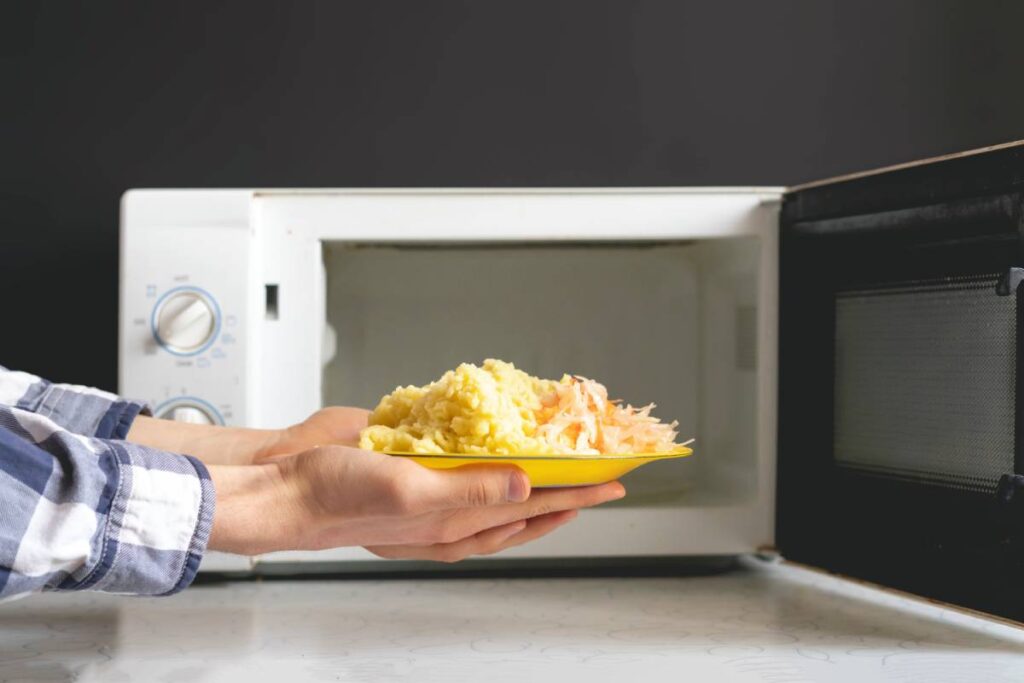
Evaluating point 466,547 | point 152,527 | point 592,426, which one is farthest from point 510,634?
→ point 152,527

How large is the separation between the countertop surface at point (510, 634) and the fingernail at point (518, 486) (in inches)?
5.8

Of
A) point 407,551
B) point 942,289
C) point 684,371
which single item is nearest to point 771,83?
point 684,371

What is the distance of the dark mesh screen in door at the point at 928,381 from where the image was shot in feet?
2.75

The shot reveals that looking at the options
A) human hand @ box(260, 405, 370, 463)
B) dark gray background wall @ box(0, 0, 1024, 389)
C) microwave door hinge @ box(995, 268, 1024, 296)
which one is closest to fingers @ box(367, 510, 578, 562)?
human hand @ box(260, 405, 370, 463)

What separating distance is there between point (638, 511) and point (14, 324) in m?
0.81

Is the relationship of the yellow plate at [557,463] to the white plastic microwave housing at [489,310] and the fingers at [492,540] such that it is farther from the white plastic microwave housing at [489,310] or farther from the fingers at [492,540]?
the white plastic microwave housing at [489,310]

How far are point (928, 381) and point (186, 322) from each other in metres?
0.67

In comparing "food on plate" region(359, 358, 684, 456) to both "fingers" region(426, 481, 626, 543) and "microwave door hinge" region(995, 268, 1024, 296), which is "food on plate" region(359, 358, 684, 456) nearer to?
"fingers" region(426, 481, 626, 543)

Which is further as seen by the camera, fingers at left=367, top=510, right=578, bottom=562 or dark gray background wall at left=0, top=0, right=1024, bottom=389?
dark gray background wall at left=0, top=0, right=1024, bottom=389

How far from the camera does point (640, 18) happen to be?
143 centimetres

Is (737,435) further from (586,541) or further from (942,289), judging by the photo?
(942,289)

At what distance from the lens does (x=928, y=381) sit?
914 millimetres

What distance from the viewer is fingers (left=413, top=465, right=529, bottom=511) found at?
678 millimetres

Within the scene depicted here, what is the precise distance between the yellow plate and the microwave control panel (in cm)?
39
